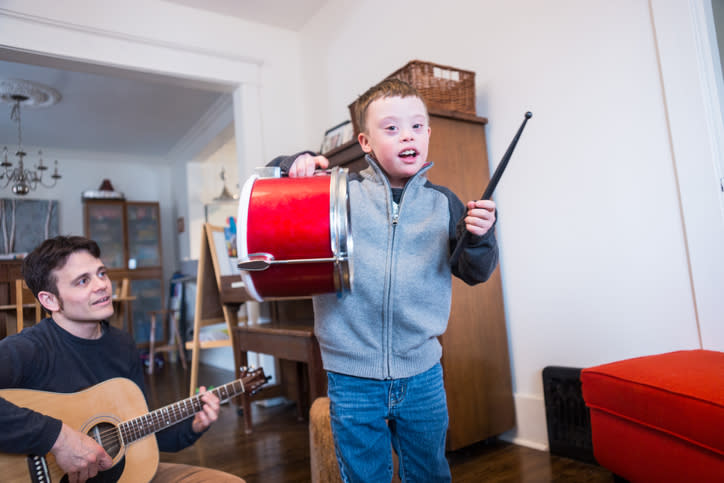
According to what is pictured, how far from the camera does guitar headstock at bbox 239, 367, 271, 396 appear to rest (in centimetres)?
150

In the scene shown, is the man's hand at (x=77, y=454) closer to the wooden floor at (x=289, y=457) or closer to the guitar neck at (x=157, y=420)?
the guitar neck at (x=157, y=420)

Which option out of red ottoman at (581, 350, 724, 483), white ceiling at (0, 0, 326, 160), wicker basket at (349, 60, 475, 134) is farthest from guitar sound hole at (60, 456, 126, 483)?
white ceiling at (0, 0, 326, 160)

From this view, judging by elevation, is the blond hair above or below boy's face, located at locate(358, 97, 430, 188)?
above

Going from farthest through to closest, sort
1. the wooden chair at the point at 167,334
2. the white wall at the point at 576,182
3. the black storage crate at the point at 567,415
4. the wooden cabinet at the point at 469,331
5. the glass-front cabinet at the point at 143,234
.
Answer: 1. the glass-front cabinet at the point at 143,234
2. the wooden chair at the point at 167,334
3. the wooden cabinet at the point at 469,331
4. the black storage crate at the point at 567,415
5. the white wall at the point at 576,182

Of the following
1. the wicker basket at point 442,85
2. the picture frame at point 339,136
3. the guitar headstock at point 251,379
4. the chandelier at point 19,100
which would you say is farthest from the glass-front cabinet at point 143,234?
the guitar headstock at point 251,379

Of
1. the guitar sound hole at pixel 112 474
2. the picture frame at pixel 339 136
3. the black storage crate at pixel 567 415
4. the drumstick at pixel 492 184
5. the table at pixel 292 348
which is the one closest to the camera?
the drumstick at pixel 492 184

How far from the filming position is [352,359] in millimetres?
1016

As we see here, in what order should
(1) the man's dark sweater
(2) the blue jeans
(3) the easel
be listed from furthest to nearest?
1. (3) the easel
2. (1) the man's dark sweater
3. (2) the blue jeans

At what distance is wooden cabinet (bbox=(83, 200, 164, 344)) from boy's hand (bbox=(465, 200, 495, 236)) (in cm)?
658

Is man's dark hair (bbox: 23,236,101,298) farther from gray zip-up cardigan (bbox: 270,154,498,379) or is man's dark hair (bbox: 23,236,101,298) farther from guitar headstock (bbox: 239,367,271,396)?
gray zip-up cardigan (bbox: 270,154,498,379)

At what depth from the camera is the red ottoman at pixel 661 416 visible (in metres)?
1.07

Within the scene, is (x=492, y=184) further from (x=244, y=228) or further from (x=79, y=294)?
(x=79, y=294)

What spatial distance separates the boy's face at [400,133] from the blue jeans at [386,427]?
1.54ft

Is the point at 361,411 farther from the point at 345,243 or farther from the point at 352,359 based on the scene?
the point at 345,243
